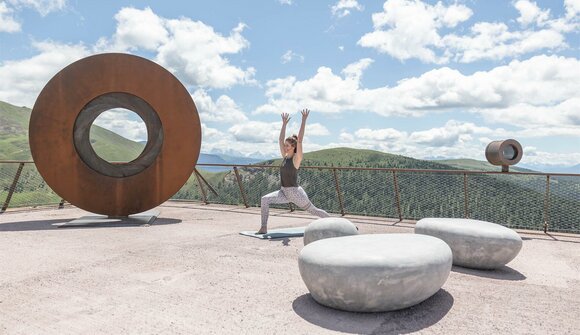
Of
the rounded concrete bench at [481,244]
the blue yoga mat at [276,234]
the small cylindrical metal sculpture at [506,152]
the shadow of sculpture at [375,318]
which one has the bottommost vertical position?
the shadow of sculpture at [375,318]

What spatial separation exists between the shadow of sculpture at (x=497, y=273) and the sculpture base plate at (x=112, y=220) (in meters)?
6.55

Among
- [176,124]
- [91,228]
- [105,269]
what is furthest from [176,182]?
[105,269]

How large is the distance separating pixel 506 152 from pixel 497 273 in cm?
404

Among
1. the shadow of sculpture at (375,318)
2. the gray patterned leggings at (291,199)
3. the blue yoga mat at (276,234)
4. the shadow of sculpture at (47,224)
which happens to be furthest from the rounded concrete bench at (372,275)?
the shadow of sculpture at (47,224)

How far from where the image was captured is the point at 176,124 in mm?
9719

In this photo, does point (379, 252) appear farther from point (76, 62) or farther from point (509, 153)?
point (76, 62)

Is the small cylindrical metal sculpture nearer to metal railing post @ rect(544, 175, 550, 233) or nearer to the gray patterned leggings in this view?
metal railing post @ rect(544, 175, 550, 233)

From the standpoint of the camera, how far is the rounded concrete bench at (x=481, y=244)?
549cm

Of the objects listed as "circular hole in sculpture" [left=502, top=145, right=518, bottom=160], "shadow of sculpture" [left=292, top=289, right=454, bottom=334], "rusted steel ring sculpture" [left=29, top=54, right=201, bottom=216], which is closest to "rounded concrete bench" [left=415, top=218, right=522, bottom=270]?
"shadow of sculpture" [left=292, top=289, right=454, bottom=334]

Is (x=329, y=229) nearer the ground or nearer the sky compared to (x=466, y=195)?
nearer the ground

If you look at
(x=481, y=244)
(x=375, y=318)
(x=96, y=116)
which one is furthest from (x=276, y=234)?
(x=96, y=116)

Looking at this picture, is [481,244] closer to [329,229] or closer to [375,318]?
[329,229]

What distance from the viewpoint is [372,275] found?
373cm

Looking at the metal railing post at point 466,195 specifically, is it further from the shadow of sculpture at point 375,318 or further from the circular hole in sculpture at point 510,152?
the shadow of sculpture at point 375,318
